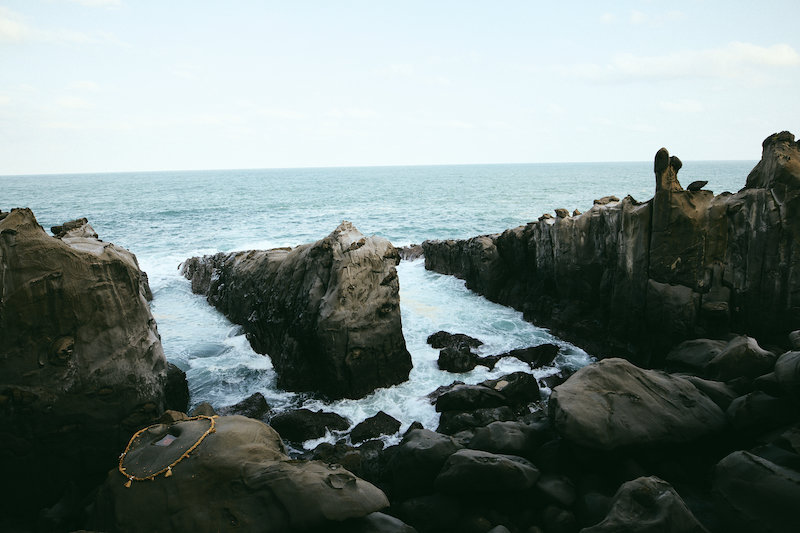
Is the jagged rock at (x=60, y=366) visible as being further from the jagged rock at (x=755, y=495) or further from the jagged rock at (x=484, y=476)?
the jagged rock at (x=755, y=495)

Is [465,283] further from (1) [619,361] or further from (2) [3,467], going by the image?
(2) [3,467]

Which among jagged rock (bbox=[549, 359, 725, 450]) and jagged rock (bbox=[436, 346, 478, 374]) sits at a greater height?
jagged rock (bbox=[549, 359, 725, 450])

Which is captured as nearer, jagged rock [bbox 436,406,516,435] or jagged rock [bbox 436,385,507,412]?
jagged rock [bbox 436,406,516,435]

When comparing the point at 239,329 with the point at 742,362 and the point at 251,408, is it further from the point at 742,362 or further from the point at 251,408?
the point at 742,362

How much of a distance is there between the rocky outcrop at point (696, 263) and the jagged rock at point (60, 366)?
1281cm

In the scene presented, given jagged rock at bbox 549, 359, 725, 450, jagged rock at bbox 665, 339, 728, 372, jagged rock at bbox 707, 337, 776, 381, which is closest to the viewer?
jagged rock at bbox 549, 359, 725, 450

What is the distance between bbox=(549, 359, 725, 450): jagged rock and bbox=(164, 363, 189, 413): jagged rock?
28.0ft

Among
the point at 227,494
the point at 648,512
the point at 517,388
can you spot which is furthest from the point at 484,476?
the point at 517,388

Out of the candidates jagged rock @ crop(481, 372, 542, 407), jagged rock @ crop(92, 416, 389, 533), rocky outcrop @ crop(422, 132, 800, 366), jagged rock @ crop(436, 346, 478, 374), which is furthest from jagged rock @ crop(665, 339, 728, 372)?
jagged rock @ crop(92, 416, 389, 533)

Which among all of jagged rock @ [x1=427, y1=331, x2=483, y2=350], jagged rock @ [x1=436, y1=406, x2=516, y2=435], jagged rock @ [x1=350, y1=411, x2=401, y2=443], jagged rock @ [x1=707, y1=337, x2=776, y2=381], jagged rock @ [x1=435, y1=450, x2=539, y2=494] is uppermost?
jagged rock @ [x1=707, y1=337, x2=776, y2=381]

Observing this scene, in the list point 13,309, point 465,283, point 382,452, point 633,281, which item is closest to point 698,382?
point 633,281

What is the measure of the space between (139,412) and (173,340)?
27.8 feet

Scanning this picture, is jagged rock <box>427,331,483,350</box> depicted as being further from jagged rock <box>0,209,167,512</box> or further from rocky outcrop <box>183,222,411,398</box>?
jagged rock <box>0,209,167,512</box>

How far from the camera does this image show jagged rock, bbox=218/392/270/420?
1087cm
